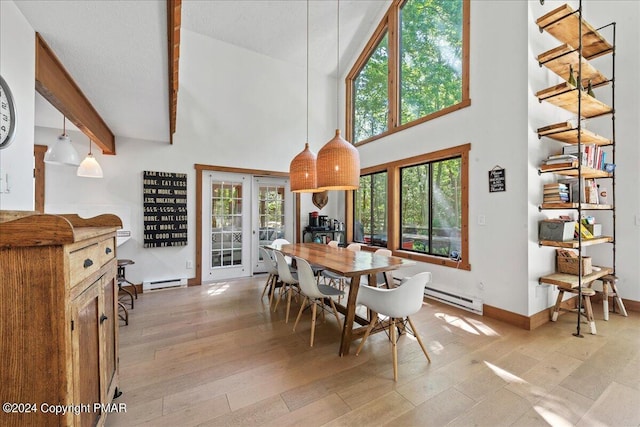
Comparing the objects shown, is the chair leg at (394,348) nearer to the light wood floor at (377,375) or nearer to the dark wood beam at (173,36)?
the light wood floor at (377,375)

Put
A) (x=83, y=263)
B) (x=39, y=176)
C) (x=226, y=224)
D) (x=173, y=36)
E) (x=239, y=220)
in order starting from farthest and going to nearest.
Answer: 1. (x=239, y=220)
2. (x=226, y=224)
3. (x=39, y=176)
4. (x=173, y=36)
5. (x=83, y=263)

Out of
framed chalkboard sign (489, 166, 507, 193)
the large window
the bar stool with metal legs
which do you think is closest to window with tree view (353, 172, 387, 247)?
the large window

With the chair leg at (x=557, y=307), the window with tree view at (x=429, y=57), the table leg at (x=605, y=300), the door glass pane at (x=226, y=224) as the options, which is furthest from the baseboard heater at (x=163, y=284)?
the table leg at (x=605, y=300)

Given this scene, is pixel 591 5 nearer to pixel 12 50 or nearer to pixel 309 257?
pixel 309 257

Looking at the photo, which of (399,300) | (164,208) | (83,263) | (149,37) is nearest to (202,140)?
(164,208)

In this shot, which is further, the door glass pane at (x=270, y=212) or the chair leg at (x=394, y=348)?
the door glass pane at (x=270, y=212)

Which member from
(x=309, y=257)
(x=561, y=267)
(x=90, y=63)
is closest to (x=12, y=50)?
(x=90, y=63)

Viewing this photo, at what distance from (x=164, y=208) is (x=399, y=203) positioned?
12.5 feet

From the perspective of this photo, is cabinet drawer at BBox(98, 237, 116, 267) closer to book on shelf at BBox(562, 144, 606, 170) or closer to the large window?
the large window

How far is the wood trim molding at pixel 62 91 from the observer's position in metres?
1.91

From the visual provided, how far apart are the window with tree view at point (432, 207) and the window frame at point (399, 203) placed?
0.09 meters

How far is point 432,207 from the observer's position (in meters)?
4.04

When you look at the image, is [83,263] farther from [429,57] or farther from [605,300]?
[429,57]

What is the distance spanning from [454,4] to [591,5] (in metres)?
1.67
